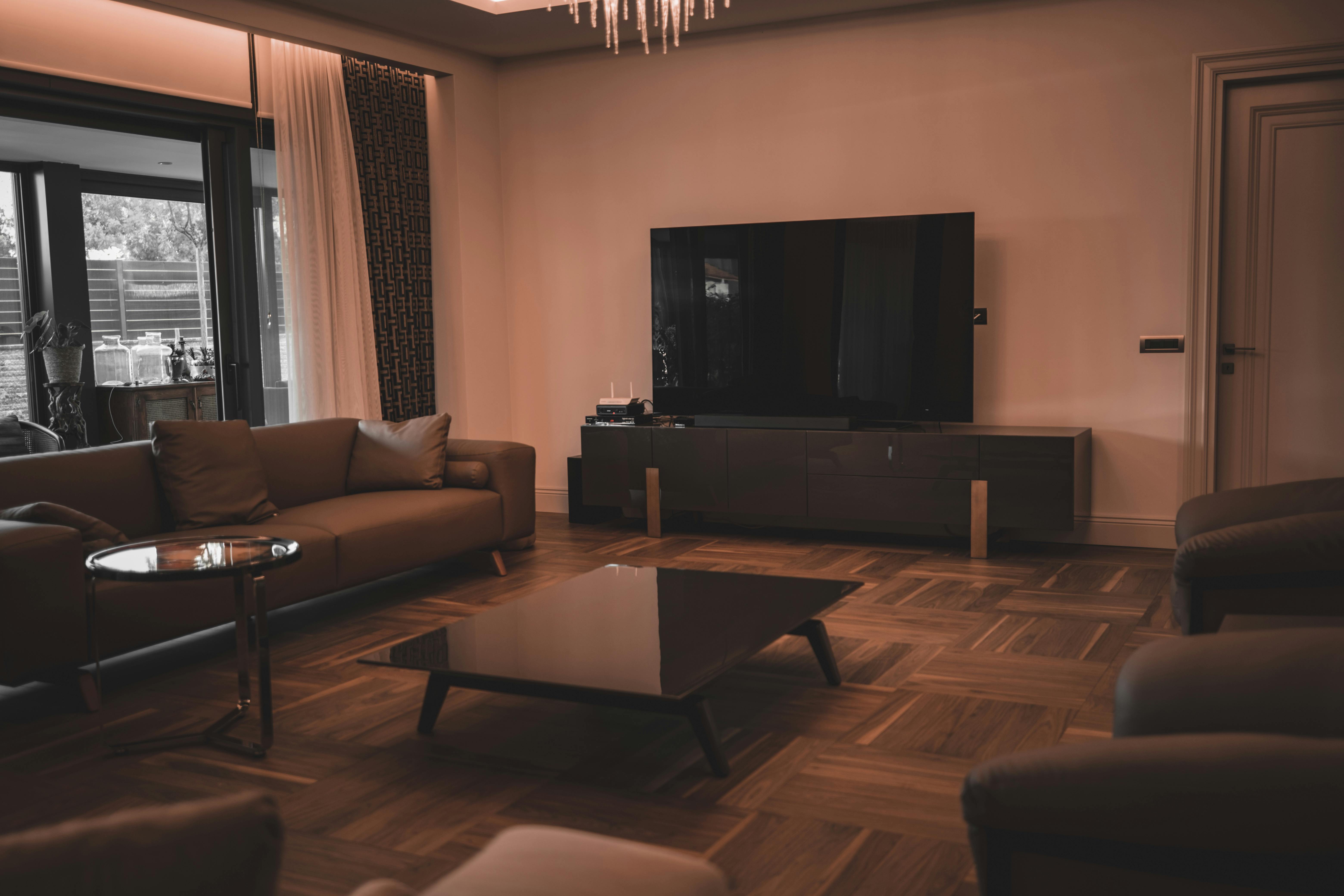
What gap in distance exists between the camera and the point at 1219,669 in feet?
5.49

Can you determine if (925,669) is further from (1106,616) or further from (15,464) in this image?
(15,464)

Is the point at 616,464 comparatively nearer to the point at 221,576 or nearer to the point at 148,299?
the point at 148,299

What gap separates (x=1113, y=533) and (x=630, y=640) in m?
3.23

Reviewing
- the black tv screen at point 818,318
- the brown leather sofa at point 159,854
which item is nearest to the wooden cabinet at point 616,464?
the black tv screen at point 818,318

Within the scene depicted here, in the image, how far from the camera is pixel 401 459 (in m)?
4.70

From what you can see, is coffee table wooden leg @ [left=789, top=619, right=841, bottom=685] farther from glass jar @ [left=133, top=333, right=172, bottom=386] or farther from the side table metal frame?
glass jar @ [left=133, top=333, right=172, bottom=386]

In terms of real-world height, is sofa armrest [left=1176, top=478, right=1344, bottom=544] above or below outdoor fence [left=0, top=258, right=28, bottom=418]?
below

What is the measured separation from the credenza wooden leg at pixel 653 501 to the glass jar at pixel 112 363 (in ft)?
8.41

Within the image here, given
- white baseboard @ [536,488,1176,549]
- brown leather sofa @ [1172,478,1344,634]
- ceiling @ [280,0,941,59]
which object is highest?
ceiling @ [280,0,941,59]

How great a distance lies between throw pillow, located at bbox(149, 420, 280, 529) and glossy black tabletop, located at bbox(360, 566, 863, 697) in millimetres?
1301

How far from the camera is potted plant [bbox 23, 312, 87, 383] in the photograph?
15.6 ft

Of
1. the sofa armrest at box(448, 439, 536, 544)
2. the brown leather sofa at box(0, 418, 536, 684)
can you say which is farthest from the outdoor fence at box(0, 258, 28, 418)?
the sofa armrest at box(448, 439, 536, 544)

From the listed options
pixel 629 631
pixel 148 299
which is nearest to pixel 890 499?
pixel 629 631

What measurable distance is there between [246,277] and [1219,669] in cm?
485
